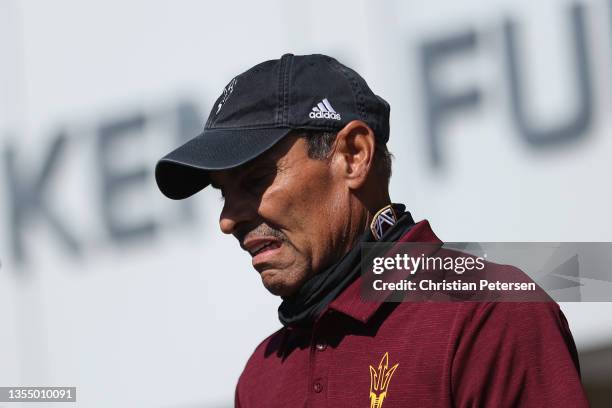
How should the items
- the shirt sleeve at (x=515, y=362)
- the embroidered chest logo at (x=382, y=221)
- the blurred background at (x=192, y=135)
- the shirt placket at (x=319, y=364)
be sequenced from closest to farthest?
the shirt sleeve at (x=515, y=362)
the shirt placket at (x=319, y=364)
the embroidered chest logo at (x=382, y=221)
the blurred background at (x=192, y=135)

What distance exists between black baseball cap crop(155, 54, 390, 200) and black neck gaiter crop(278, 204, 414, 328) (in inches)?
6.6

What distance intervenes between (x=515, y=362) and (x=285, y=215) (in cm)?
40

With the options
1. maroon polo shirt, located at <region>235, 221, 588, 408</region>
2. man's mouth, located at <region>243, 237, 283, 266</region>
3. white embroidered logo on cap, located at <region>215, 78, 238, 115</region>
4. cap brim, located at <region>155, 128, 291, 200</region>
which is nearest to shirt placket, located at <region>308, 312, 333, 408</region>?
maroon polo shirt, located at <region>235, 221, 588, 408</region>

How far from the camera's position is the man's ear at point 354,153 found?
1.53 meters

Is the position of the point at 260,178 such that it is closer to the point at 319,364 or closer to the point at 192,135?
the point at 319,364

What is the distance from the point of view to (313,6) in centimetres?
291

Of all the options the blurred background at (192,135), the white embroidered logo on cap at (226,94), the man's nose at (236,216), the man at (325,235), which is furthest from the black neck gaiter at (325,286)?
the blurred background at (192,135)

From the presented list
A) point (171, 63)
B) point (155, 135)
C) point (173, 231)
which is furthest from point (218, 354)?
point (171, 63)

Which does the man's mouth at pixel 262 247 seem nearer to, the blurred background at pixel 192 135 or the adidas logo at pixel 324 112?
the adidas logo at pixel 324 112

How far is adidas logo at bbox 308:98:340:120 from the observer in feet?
4.94

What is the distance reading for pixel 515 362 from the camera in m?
1.29

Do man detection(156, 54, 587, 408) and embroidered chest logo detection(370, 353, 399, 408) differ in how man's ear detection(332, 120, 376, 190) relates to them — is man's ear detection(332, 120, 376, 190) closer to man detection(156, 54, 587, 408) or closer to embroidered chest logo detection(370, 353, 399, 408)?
man detection(156, 54, 587, 408)

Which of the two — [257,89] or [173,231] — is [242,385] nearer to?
[257,89]

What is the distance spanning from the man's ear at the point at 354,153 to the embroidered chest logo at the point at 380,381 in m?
0.30
